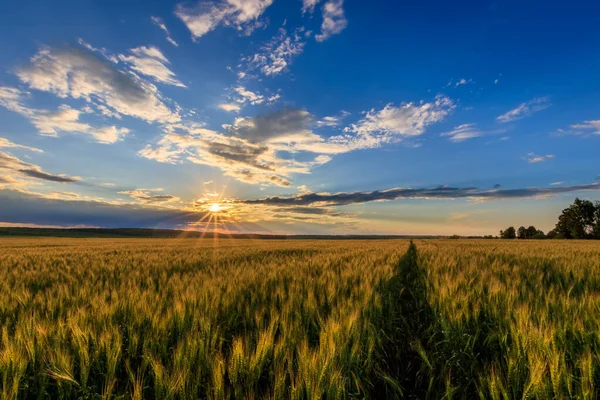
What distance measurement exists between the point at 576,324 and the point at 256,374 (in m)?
2.69

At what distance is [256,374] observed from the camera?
69.6 inches

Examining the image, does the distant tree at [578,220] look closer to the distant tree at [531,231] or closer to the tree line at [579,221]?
the tree line at [579,221]

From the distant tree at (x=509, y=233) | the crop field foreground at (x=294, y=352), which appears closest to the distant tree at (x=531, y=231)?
the distant tree at (x=509, y=233)

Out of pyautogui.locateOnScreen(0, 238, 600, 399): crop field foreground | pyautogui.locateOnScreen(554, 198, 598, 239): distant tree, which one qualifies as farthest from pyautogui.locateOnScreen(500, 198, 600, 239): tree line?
pyautogui.locateOnScreen(0, 238, 600, 399): crop field foreground

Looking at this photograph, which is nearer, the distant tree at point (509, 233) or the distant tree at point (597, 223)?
the distant tree at point (597, 223)

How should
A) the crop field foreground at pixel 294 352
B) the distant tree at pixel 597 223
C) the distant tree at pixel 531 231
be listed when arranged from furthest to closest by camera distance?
the distant tree at pixel 531 231 → the distant tree at pixel 597 223 → the crop field foreground at pixel 294 352

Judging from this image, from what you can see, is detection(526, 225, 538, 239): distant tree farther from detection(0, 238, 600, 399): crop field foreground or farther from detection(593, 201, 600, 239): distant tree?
detection(0, 238, 600, 399): crop field foreground

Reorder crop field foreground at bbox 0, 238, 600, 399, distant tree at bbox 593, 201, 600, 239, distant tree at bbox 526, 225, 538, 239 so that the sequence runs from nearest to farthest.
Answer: crop field foreground at bbox 0, 238, 600, 399
distant tree at bbox 593, 201, 600, 239
distant tree at bbox 526, 225, 538, 239

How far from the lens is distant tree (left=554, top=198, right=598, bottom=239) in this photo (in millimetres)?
82438

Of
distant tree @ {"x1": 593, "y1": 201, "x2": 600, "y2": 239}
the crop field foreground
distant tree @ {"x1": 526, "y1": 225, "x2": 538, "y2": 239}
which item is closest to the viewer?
the crop field foreground

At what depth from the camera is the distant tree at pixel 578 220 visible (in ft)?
270

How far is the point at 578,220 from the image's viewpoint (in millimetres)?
85062

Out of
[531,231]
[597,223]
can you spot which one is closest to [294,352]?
[597,223]

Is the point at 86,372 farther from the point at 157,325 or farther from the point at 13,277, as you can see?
the point at 13,277
